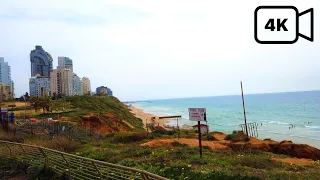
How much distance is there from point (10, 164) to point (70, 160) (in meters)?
3.86

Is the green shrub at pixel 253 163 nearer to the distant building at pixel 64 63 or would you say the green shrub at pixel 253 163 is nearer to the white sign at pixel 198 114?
the white sign at pixel 198 114

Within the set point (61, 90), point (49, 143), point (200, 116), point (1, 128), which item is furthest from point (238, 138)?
point (61, 90)

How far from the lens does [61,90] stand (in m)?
119

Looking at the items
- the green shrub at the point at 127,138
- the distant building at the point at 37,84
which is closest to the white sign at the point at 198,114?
the green shrub at the point at 127,138

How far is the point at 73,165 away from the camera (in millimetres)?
7461

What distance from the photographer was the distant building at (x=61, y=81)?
4493 inches

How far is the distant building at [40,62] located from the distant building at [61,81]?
21.3 m

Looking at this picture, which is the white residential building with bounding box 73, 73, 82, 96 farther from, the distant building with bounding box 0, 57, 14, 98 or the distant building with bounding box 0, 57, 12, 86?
the distant building with bounding box 0, 57, 12, 86

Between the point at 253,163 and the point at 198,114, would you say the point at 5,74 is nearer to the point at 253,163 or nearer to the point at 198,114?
the point at 198,114

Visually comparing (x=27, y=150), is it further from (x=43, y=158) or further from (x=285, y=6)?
(x=285, y=6)

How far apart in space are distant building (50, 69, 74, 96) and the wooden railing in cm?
10808

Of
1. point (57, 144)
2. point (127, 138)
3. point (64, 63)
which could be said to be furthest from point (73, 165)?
point (64, 63)

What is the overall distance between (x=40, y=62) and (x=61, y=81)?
28534mm

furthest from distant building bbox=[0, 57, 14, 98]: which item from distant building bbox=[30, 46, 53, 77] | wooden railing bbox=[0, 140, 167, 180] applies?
wooden railing bbox=[0, 140, 167, 180]
